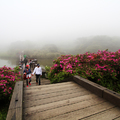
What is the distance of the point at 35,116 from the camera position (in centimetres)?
176

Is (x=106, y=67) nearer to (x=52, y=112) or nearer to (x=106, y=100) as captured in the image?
(x=106, y=100)

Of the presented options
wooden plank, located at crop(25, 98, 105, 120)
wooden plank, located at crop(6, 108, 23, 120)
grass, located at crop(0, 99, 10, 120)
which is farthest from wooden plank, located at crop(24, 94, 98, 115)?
grass, located at crop(0, 99, 10, 120)

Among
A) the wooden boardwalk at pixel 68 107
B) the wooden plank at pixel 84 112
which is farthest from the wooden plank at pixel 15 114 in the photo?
the wooden plank at pixel 84 112

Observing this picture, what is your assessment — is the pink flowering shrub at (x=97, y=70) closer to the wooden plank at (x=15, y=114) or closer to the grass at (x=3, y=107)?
the grass at (x=3, y=107)

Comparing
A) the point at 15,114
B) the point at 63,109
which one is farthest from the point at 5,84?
the point at 63,109

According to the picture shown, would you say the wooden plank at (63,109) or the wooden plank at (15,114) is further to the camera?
the wooden plank at (63,109)

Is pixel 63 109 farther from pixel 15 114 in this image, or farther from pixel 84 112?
pixel 15 114

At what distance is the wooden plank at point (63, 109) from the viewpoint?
176 centimetres

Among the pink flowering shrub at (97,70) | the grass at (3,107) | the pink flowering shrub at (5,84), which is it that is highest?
the pink flowering shrub at (97,70)

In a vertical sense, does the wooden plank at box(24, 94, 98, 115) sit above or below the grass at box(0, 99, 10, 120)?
above

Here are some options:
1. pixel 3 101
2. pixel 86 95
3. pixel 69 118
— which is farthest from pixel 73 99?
pixel 3 101

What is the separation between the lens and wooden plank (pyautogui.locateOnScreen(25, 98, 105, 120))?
5.77 ft

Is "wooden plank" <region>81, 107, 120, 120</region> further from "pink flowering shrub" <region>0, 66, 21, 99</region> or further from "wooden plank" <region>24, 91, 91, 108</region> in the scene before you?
"pink flowering shrub" <region>0, 66, 21, 99</region>

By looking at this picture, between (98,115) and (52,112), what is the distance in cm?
90
